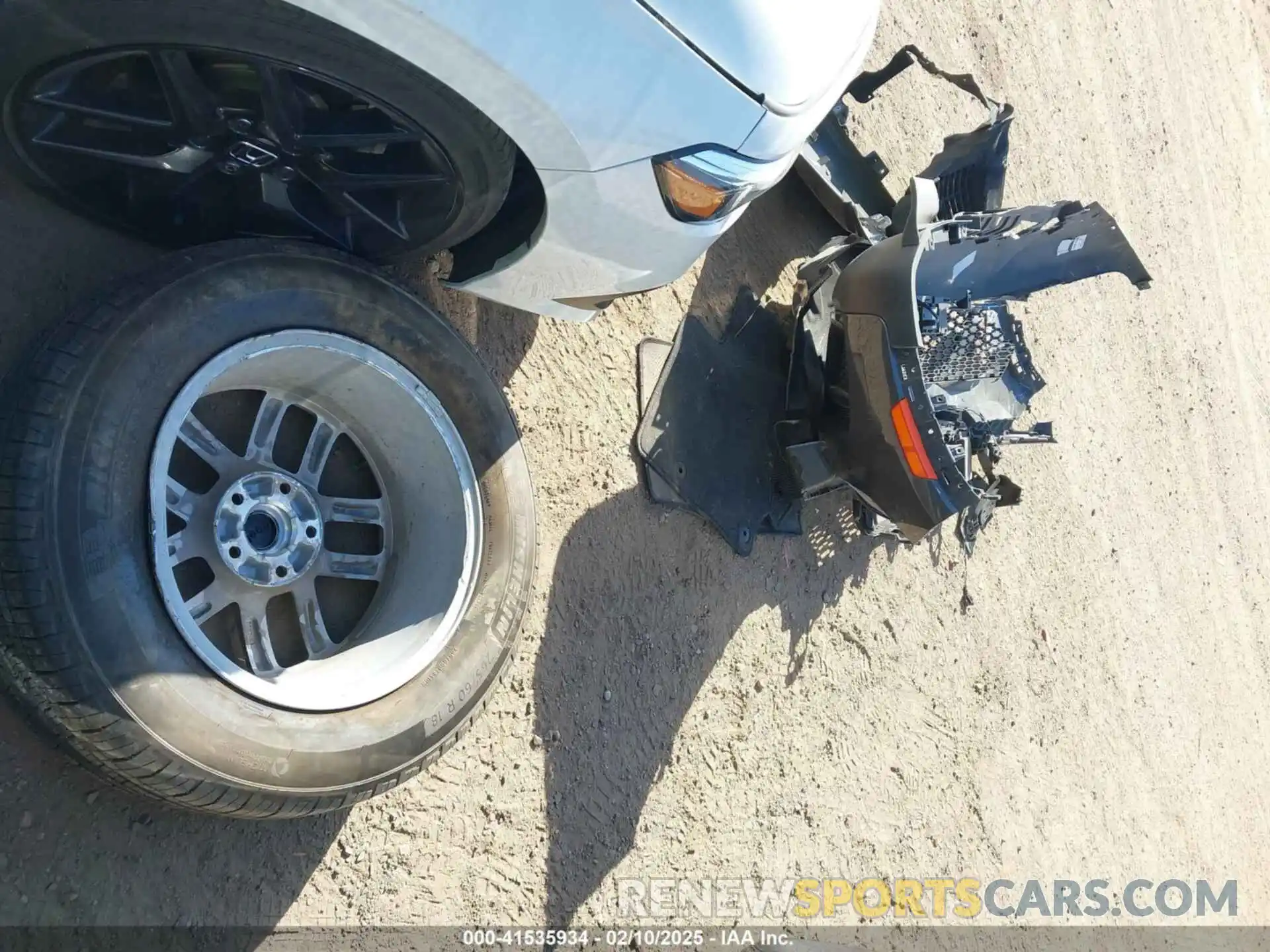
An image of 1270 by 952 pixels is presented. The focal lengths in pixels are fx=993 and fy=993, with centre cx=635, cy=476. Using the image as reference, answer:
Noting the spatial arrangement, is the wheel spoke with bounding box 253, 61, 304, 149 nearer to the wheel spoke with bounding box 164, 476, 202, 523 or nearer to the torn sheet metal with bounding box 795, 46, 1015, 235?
the wheel spoke with bounding box 164, 476, 202, 523

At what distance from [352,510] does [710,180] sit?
52.4 inches

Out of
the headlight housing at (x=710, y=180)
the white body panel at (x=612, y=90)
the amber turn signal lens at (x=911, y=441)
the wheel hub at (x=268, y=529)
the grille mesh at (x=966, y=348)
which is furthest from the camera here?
the grille mesh at (x=966, y=348)

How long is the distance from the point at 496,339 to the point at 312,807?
1572 mm

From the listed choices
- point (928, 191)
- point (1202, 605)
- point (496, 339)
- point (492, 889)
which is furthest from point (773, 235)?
point (1202, 605)

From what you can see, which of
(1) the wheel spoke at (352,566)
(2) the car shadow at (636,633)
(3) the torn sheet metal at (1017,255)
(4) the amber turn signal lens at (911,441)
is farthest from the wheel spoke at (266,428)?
(3) the torn sheet metal at (1017,255)

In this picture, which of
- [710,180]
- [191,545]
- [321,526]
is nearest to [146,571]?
[191,545]

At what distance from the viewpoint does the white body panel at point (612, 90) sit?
194 centimetres

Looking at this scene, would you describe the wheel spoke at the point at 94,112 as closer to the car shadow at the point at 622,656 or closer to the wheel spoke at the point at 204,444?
the wheel spoke at the point at 204,444

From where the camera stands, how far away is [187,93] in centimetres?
209

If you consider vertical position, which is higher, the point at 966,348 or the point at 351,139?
the point at 966,348

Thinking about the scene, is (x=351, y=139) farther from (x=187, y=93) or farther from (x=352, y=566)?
(x=352, y=566)

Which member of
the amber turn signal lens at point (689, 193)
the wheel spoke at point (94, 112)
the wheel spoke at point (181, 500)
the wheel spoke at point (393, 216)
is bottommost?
the wheel spoke at point (181, 500)

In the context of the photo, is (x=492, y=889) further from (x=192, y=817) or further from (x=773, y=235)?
(x=773, y=235)

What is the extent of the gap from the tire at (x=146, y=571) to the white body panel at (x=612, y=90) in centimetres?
53
